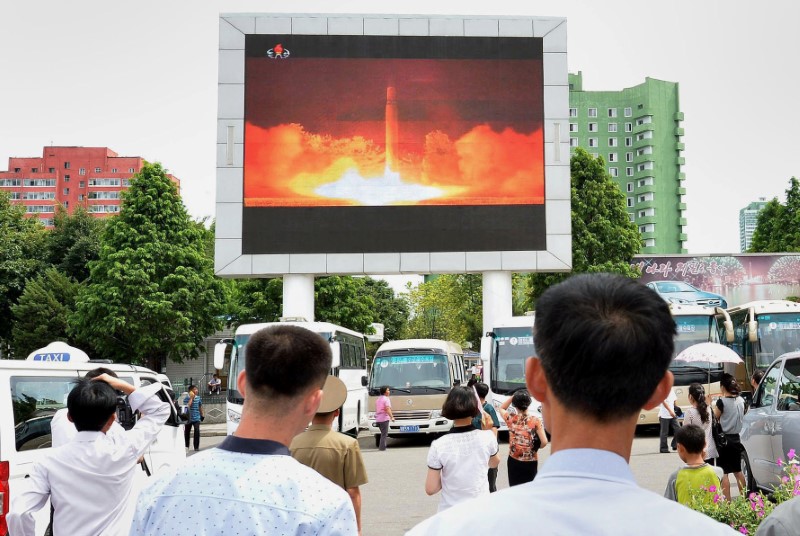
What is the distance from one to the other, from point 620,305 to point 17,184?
469 ft

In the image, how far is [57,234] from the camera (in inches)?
2010

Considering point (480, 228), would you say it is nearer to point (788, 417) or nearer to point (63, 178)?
point (788, 417)

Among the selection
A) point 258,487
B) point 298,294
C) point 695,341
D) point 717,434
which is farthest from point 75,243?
point 258,487

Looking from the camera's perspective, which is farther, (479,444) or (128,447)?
(479,444)

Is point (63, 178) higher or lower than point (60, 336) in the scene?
higher

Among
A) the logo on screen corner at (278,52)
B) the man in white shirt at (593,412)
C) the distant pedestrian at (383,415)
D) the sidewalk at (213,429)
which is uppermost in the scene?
the logo on screen corner at (278,52)

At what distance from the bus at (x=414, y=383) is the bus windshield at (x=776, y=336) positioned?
8601mm

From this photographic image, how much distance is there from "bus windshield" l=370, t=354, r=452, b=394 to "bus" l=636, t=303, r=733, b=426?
17.7 ft

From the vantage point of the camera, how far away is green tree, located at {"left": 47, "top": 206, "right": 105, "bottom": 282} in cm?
4992

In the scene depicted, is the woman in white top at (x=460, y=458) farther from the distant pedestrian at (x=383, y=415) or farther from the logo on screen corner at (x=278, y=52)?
the logo on screen corner at (x=278, y=52)

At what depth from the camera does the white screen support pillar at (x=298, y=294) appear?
3009cm

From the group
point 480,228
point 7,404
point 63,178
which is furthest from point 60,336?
point 63,178

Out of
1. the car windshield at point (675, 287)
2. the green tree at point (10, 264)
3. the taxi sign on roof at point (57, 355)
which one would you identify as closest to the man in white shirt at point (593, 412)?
the taxi sign on roof at point (57, 355)

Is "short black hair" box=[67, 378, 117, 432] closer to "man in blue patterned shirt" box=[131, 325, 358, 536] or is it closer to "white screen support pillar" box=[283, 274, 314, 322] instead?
"man in blue patterned shirt" box=[131, 325, 358, 536]
